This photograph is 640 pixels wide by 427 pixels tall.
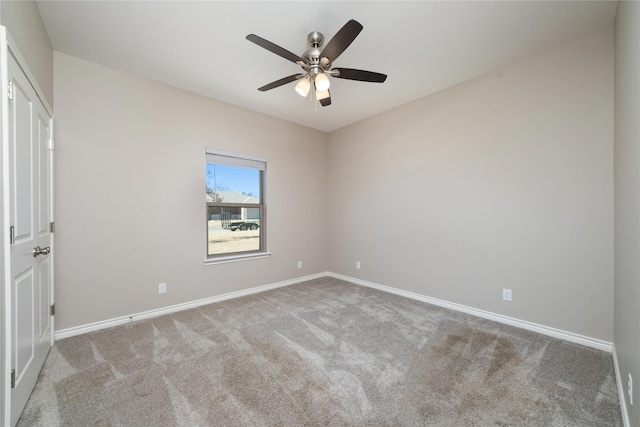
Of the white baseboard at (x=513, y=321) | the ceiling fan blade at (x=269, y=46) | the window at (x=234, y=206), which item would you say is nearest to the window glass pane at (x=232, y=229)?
the window at (x=234, y=206)

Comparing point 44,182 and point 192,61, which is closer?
point 44,182

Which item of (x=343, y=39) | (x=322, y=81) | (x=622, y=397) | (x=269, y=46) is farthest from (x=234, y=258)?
(x=622, y=397)

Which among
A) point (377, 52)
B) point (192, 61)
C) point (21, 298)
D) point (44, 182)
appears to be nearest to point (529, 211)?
point (377, 52)

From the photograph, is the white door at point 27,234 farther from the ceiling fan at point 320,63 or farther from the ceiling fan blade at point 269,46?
the ceiling fan at point 320,63

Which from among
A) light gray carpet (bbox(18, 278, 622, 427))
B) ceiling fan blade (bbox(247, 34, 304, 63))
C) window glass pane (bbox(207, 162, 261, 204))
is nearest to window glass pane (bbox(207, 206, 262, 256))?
window glass pane (bbox(207, 162, 261, 204))

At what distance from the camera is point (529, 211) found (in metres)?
2.59

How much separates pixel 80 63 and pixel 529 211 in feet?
15.4

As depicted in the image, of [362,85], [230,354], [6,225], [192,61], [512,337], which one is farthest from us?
[362,85]

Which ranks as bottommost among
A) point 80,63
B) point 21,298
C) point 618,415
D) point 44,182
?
point 618,415

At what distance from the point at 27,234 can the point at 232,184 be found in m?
2.26

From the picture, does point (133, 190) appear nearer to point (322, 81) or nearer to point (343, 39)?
point (322, 81)

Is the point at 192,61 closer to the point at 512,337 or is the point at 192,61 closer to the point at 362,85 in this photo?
the point at 362,85

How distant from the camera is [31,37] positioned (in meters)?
1.82

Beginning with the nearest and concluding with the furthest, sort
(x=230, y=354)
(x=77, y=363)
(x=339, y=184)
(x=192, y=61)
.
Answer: (x=77, y=363) < (x=230, y=354) < (x=192, y=61) < (x=339, y=184)
